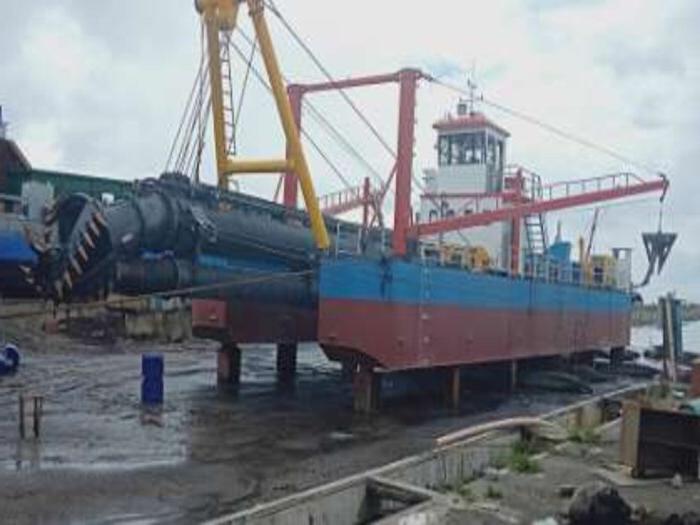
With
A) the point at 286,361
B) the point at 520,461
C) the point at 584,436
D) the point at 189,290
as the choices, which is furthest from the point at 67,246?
the point at 286,361

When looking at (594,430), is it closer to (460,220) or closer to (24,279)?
(460,220)

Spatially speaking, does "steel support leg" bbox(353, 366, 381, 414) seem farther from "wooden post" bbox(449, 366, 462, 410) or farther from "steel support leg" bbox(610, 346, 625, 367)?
"steel support leg" bbox(610, 346, 625, 367)

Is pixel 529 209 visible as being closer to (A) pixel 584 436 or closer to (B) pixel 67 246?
(A) pixel 584 436

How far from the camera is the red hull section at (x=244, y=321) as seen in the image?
18.1 m

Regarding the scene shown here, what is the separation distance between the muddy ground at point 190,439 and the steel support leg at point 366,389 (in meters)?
0.30

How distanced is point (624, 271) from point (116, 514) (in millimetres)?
23849

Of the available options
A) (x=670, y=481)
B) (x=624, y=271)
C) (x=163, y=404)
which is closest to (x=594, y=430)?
(x=670, y=481)

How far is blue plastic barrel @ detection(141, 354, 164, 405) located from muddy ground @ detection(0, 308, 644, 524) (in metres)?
0.30

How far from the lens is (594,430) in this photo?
12.3m

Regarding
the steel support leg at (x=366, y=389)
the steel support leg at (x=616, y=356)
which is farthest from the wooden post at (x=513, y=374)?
the steel support leg at (x=616, y=356)

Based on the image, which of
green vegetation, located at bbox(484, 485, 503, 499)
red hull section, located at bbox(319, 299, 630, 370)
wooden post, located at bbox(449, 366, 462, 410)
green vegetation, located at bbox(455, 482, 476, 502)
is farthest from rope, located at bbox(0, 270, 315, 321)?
green vegetation, located at bbox(484, 485, 503, 499)

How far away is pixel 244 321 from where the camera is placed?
18.3 meters

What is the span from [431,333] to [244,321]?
14.0 ft

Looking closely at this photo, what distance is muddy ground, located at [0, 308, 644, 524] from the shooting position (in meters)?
9.10
